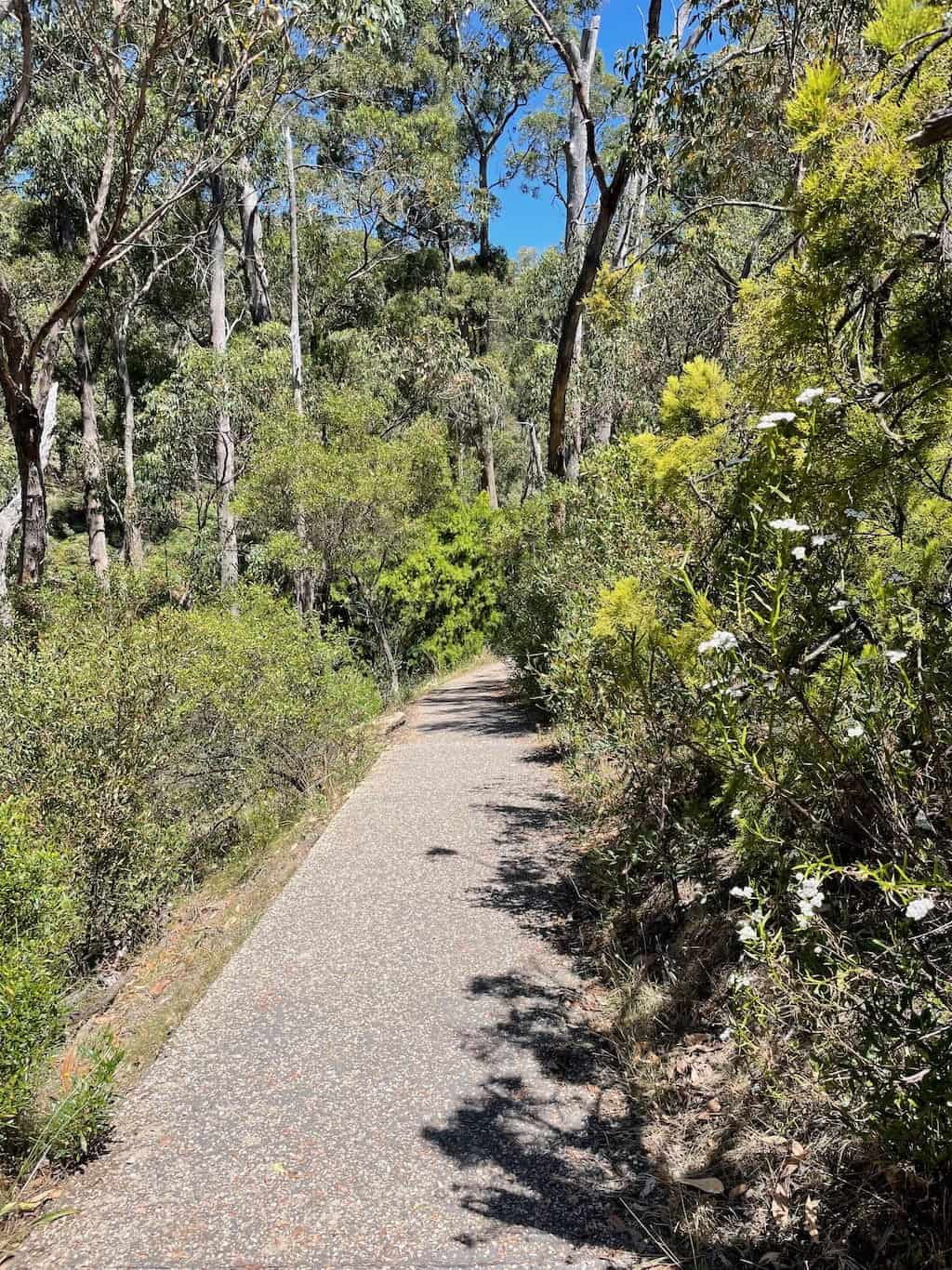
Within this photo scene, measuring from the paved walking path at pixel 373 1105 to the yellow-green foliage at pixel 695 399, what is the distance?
2.77m

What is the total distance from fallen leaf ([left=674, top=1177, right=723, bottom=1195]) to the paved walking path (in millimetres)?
286

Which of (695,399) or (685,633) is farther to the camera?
(695,399)

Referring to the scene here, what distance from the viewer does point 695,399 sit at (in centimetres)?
343

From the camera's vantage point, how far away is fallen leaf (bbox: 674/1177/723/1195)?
2529 mm

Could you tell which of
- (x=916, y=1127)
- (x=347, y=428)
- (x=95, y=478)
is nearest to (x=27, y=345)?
(x=916, y=1127)

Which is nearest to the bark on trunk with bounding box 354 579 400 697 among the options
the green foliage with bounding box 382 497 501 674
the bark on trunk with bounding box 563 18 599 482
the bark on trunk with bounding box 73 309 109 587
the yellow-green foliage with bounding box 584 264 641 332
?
the green foliage with bounding box 382 497 501 674

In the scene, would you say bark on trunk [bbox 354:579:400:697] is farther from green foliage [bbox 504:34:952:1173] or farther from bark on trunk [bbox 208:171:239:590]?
green foliage [bbox 504:34:952:1173]

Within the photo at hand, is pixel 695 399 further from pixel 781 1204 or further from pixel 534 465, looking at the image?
pixel 534 465

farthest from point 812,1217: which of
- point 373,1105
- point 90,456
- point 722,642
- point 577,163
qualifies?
point 90,456

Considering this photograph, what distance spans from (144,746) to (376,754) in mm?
5030

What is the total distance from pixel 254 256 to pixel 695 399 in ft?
58.9

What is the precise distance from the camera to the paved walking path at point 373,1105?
8.66ft

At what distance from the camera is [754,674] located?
7.91 feet

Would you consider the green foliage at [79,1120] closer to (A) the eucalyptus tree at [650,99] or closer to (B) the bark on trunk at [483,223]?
(A) the eucalyptus tree at [650,99]
